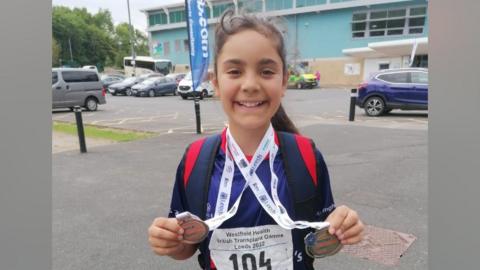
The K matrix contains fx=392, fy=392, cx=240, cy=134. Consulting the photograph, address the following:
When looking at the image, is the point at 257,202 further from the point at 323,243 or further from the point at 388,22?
the point at 388,22

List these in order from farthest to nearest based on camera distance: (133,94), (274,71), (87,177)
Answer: (133,94)
(87,177)
(274,71)

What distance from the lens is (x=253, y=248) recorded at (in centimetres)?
149

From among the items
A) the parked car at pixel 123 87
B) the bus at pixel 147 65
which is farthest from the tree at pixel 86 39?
the parked car at pixel 123 87

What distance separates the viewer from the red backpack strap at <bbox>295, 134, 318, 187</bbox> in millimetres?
1536

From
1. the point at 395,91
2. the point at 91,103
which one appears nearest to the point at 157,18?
the point at 91,103

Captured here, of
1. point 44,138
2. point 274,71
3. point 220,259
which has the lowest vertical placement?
point 220,259

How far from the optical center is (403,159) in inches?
264

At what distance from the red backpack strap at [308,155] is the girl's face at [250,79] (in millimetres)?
194

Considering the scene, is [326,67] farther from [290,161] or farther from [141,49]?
[141,49]

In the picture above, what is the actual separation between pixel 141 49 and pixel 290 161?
322 feet

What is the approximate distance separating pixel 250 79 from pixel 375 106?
13.0 metres

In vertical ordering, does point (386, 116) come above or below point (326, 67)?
below

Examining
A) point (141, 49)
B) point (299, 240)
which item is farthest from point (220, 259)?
point (141, 49)

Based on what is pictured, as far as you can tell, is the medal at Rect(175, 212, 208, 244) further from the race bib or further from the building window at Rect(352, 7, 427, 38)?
the building window at Rect(352, 7, 427, 38)
